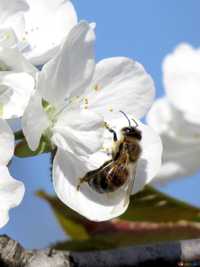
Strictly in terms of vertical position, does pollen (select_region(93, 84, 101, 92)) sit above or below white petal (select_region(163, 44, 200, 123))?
above

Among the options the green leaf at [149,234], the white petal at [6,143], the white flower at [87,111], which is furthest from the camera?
the green leaf at [149,234]

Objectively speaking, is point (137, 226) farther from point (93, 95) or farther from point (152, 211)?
point (93, 95)

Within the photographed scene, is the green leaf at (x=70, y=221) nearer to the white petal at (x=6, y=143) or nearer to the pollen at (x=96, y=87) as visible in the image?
the pollen at (x=96, y=87)

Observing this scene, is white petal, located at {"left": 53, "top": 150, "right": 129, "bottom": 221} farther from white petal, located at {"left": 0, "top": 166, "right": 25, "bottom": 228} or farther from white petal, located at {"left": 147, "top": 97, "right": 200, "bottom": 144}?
white petal, located at {"left": 147, "top": 97, "right": 200, "bottom": 144}

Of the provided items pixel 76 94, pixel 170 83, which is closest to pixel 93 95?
pixel 76 94

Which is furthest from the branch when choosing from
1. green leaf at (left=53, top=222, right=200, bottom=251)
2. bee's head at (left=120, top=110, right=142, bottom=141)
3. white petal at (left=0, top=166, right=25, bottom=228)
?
green leaf at (left=53, top=222, right=200, bottom=251)

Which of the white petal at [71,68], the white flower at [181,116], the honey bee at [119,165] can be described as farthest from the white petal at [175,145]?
the white petal at [71,68]

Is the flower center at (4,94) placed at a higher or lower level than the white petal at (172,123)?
higher

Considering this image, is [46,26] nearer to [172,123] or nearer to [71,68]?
[71,68]
